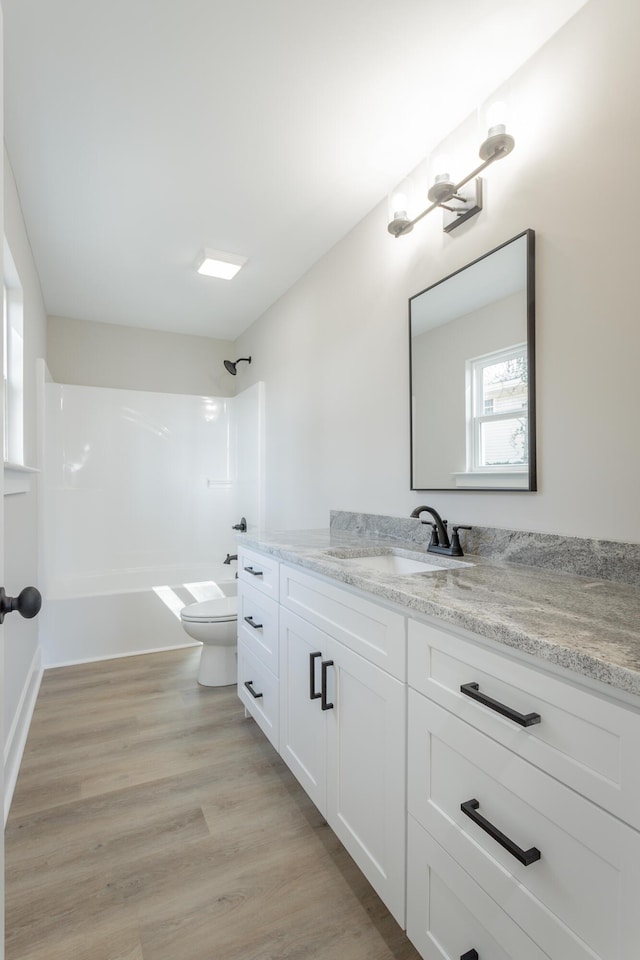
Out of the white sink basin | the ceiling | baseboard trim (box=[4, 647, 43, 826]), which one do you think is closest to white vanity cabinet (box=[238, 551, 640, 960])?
the white sink basin

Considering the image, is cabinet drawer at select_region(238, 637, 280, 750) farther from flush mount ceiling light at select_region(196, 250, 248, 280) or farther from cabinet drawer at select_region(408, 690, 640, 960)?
flush mount ceiling light at select_region(196, 250, 248, 280)

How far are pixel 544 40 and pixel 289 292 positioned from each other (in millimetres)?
1973

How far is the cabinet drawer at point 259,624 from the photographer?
6.25 ft

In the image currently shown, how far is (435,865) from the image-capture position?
1000 millimetres

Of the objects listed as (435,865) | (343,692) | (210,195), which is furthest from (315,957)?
(210,195)

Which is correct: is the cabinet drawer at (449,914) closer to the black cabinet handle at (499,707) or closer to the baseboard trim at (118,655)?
the black cabinet handle at (499,707)

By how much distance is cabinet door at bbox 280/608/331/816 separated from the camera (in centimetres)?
151

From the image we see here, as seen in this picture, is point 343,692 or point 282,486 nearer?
point 343,692

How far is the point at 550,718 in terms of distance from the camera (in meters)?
0.76

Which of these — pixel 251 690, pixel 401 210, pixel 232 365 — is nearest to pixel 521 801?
pixel 251 690

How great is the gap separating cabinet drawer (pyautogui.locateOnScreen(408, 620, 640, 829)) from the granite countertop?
0.15ft

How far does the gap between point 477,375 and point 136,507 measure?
3.10m

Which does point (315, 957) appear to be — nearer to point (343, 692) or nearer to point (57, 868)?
point (343, 692)

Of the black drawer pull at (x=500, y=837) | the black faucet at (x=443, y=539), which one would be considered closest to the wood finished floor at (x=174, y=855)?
the black drawer pull at (x=500, y=837)
